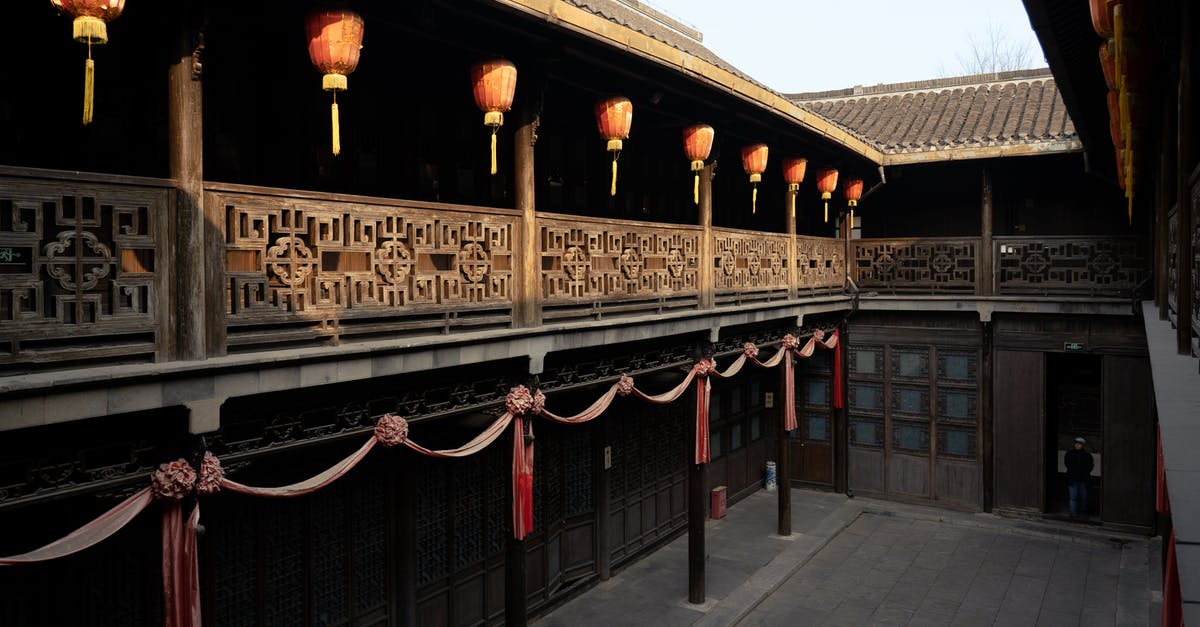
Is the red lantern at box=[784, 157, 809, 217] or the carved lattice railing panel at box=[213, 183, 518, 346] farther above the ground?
→ the red lantern at box=[784, 157, 809, 217]

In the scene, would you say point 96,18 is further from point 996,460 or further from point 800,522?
point 996,460

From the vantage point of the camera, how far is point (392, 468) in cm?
930

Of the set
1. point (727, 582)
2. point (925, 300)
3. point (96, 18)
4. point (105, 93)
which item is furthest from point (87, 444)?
point (925, 300)

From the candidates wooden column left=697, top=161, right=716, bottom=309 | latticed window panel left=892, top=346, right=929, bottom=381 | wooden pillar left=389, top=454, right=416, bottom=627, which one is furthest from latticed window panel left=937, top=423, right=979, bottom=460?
wooden pillar left=389, top=454, right=416, bottom=627

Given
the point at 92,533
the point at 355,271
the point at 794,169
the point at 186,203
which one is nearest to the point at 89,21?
the point at 186,203

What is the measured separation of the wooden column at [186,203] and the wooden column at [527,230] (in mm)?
3294

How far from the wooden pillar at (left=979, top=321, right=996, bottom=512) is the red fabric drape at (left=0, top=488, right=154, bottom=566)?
14981 mm

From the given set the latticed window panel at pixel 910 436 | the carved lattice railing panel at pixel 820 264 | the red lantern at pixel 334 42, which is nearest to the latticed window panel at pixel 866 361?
the latticed window panel at pixel 910 436

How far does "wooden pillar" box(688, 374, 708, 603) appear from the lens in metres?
12.2

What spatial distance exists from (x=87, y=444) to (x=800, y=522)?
13.3 m

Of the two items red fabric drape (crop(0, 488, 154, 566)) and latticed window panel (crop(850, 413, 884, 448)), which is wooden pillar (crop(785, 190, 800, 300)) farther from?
red fabric drape (crop(0, 488, 154, 566))

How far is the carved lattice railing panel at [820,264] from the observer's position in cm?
1528

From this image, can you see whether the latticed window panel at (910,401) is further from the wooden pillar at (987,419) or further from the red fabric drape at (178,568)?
the red fabric drape at (178,568)

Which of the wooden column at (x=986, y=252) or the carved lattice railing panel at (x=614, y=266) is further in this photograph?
the wooden column at (x=986, y=252)
